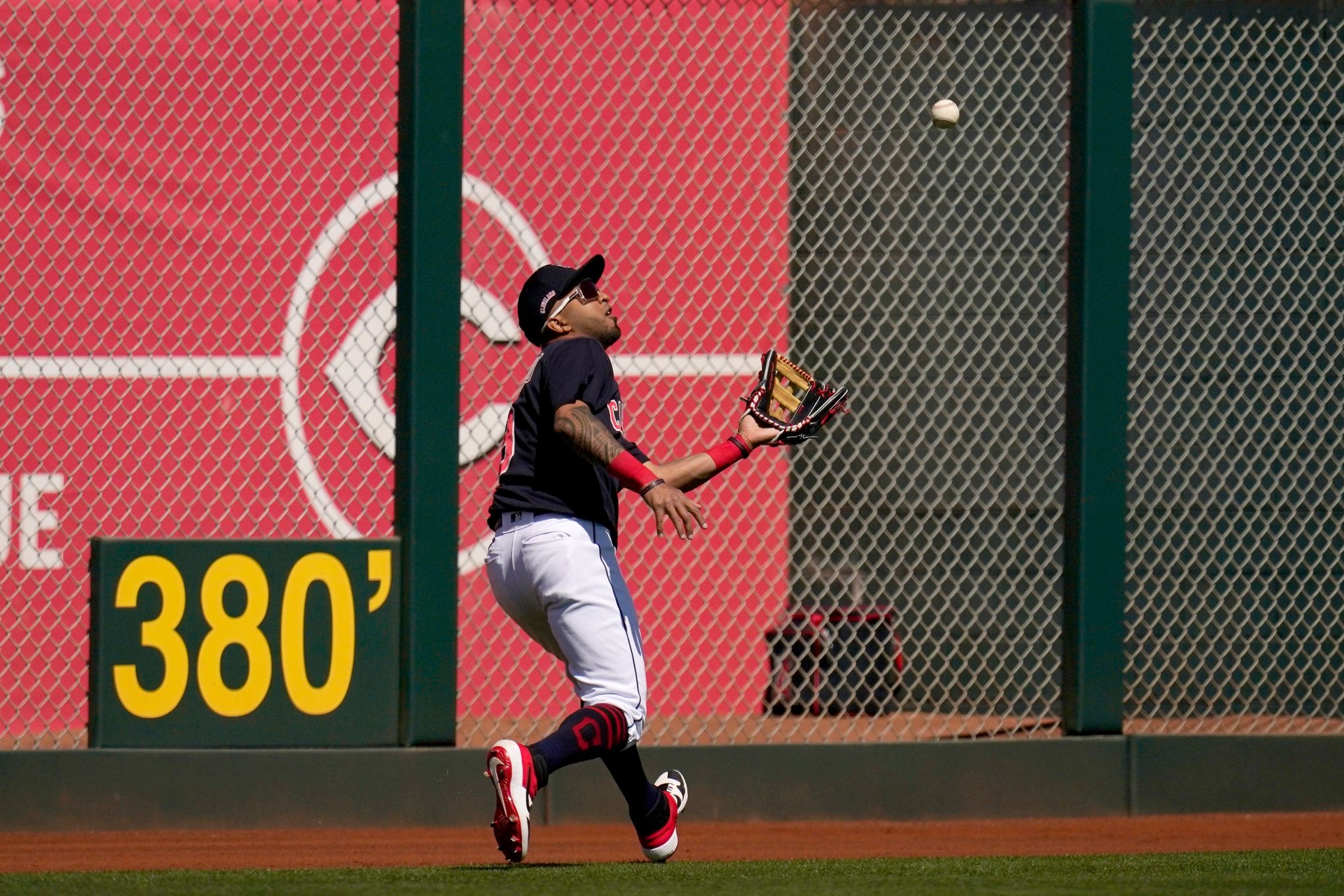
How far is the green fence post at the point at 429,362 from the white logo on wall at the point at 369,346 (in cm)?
195

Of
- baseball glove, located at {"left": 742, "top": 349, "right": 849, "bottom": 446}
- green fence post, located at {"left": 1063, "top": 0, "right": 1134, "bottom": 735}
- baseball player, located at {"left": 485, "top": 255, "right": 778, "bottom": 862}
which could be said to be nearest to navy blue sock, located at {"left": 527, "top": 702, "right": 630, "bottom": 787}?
baseball player, located at {"left": 485, "top": 255, "right": 778, "bottom": 862}

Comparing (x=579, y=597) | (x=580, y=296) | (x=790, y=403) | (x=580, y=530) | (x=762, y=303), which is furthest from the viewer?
(x=762, y=303)

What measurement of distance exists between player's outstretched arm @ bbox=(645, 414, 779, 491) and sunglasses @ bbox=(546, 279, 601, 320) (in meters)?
0.56

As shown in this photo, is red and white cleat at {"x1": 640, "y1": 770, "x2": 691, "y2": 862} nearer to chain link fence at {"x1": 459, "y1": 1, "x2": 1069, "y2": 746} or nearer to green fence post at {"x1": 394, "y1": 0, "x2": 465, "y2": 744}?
green fence post at {"x1": 394, "y1": 0, "x2": 465, "y2": 744}

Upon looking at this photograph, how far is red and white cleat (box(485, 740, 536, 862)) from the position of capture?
460cm

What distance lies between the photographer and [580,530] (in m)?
4.94

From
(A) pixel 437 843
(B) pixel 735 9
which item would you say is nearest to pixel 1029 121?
(B) pixel 735 9

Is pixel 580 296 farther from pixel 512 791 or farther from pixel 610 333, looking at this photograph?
pixel 512 791

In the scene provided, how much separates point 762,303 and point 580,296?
3.80 meters

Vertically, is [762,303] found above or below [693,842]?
above

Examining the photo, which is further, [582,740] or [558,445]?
[558,445]

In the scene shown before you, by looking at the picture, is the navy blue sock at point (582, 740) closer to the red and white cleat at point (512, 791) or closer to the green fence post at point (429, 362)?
the red and white cleat at point (512, 791)

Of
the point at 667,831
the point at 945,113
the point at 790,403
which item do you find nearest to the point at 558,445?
the point at 790,403

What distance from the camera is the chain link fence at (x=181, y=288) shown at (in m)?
8.10
